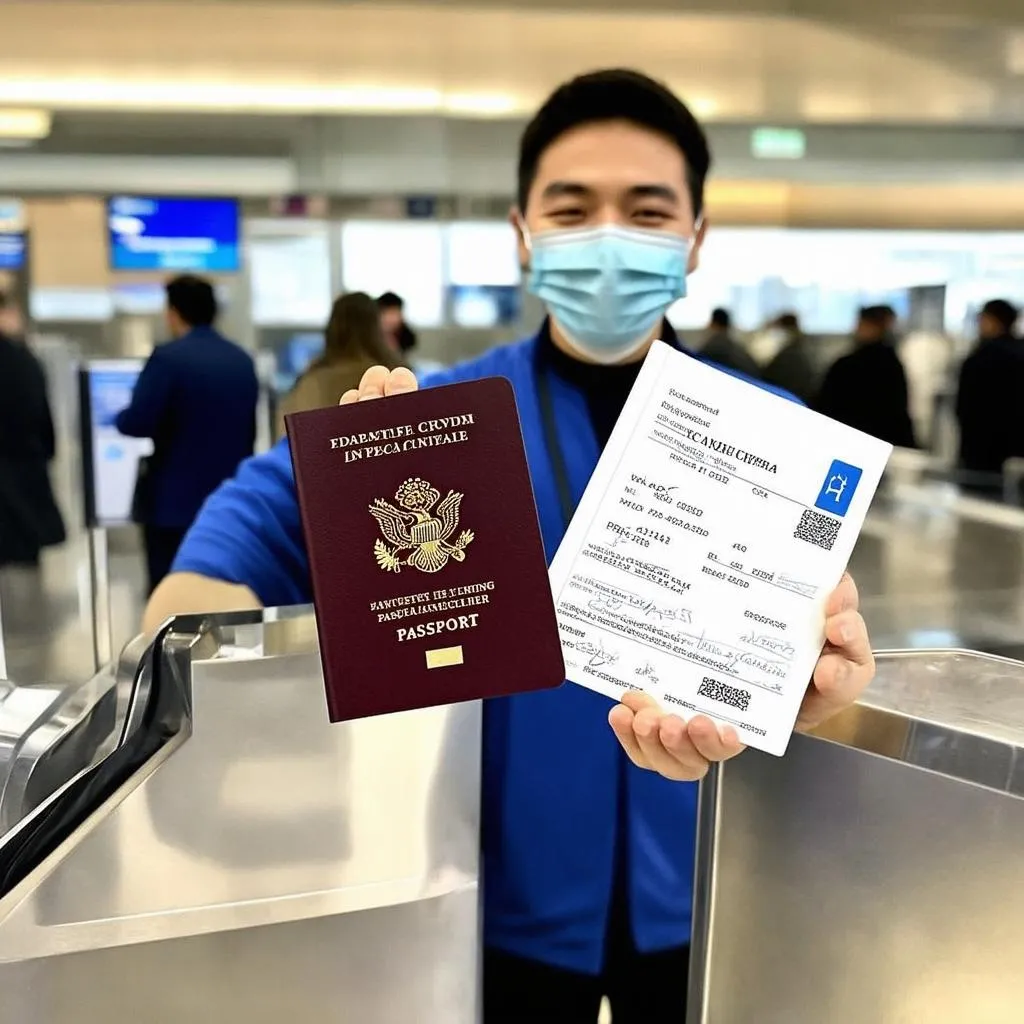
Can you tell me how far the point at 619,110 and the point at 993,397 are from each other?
4868 mm

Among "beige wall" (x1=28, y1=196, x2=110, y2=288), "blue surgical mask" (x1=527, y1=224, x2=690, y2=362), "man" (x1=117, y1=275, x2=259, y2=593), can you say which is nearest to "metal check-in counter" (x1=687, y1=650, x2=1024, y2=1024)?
"blue surgical mask" (x1=527, y1=224, x2=690, y2=362)

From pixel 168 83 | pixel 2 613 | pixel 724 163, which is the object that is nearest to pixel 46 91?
pixel 168 83

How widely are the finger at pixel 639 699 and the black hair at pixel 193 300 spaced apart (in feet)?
11.2

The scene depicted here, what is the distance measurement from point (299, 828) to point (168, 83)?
5262 mm

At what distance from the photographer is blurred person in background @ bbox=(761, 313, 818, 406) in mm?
6000

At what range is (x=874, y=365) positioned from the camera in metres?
5.38

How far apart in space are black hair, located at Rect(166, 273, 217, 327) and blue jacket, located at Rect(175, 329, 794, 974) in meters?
2.87

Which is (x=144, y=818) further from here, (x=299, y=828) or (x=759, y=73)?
(x=759, y=73)

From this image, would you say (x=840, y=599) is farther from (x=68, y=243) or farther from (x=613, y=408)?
(x=68, y=243)

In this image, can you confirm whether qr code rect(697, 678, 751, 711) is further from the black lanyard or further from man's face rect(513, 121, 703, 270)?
man's face rect(513, 121, 703, 270)

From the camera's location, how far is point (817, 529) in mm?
641

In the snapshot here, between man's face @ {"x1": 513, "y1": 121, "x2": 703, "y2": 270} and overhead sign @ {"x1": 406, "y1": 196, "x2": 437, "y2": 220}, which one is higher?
overhead sign @ {"x1": 406, "y1": 196, "x2": 437, "y2": 220}

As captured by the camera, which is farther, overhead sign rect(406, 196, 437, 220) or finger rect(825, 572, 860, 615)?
overhead sign rect(406, 196, 437, 220)
